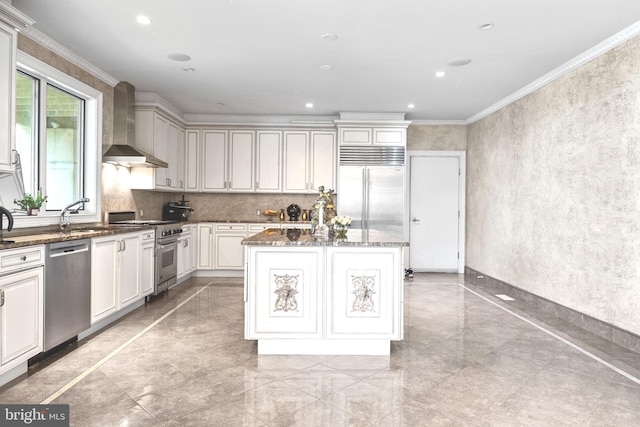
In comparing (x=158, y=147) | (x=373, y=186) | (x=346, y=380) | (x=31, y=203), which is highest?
(x=158, y=147)

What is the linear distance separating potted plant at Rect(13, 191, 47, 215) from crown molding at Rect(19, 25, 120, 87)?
4.67 ft

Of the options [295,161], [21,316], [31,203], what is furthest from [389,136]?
[21,316]

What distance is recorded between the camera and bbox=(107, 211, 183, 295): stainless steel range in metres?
5.08

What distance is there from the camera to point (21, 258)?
2.71 metres

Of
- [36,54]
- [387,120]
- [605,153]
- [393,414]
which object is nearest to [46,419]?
[393,414]

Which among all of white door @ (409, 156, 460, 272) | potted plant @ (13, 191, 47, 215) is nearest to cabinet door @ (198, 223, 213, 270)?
potted plant @ (13, 191, 47, 215)

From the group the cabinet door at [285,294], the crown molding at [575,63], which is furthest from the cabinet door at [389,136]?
the cabinet door at [285,294]

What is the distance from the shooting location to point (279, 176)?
7078 millimetres

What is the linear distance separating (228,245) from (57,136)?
306 cm

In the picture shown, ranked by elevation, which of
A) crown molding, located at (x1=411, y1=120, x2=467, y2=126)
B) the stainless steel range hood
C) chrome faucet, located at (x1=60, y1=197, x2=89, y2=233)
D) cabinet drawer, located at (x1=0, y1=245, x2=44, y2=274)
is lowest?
cabinet drawer, located at (x1=0, y1=245, x2=44, y2=274)

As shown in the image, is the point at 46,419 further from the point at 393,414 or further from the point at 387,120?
the point at 387,120

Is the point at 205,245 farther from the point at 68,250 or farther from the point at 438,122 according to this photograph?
the point at 438,122

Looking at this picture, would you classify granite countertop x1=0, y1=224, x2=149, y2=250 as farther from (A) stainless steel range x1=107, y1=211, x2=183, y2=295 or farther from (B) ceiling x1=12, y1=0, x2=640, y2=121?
(B) ceiling x1=12, y1=0, x2=640, y2=121

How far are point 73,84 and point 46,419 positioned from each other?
3.39 metres
